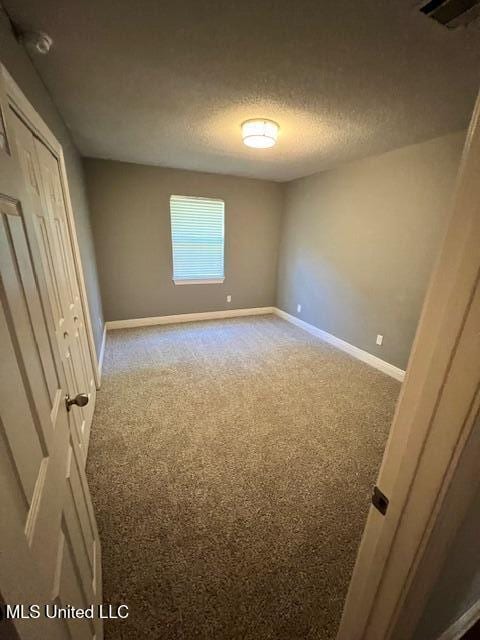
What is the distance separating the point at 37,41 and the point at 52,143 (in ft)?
1.84

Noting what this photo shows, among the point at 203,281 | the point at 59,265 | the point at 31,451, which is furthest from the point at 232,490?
the point at 203,281

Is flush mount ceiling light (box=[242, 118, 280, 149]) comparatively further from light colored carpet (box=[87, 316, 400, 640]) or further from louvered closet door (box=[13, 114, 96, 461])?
light colored carpet (box=[87, 316, 400, 640])

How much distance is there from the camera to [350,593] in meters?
0.84

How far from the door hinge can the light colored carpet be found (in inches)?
34.8

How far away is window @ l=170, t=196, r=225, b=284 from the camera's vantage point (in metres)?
4.12

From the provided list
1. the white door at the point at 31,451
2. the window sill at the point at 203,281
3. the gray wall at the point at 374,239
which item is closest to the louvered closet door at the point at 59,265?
the white door at the point at 31,451

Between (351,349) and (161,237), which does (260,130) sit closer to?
(161,237)

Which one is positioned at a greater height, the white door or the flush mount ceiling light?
the flush mount ceiling light

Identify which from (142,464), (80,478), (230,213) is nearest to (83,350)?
(142,464)

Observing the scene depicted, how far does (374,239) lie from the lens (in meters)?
3.11

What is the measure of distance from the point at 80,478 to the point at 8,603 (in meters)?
0.74

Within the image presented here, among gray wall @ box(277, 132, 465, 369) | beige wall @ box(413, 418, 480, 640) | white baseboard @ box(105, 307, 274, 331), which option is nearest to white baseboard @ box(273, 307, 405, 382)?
gray wall @ box(277, 132, 465, 369)

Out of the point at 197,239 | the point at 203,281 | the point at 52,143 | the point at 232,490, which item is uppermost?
the point at 52,143

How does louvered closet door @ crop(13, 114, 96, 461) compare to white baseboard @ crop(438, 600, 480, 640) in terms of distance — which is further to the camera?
louvered closet door @ crop(13, 114, 96, 461)
